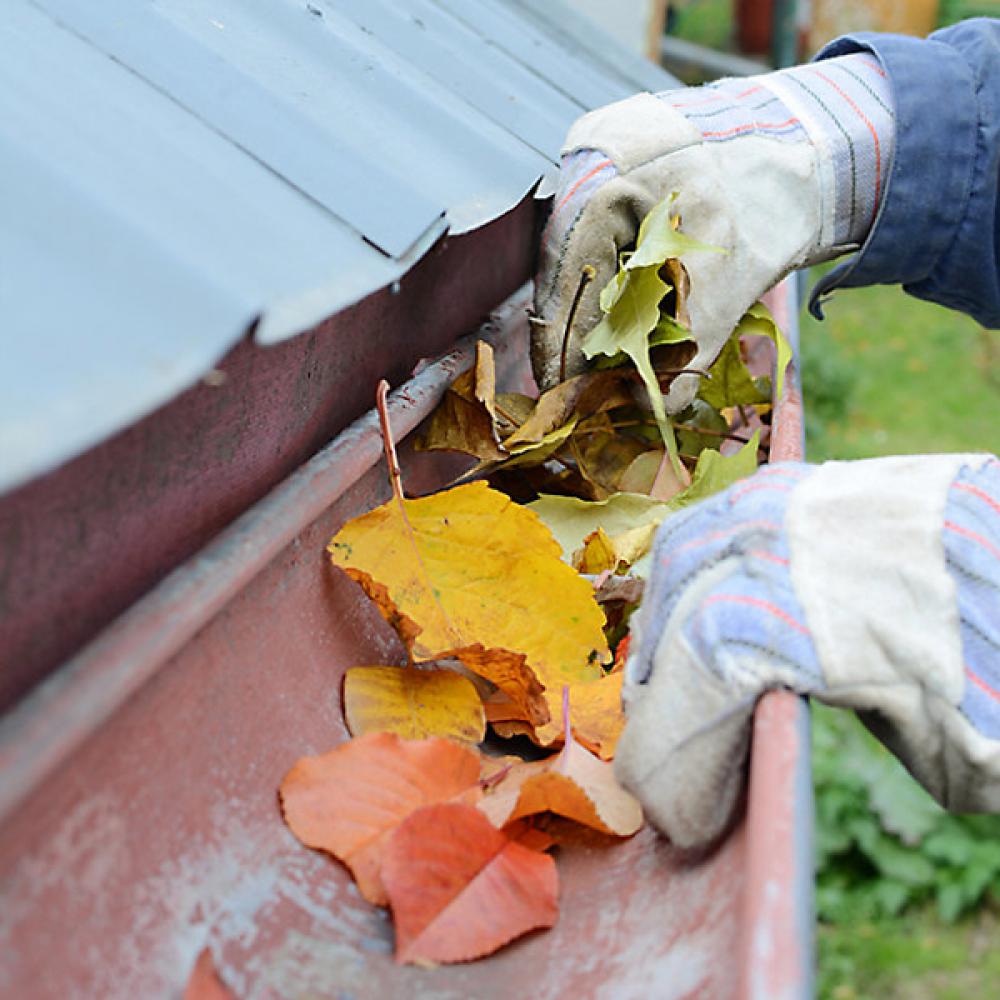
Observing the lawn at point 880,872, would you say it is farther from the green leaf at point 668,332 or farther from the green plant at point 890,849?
the green leaf at point 668,332

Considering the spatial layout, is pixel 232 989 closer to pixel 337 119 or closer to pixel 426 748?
pixel 426 748

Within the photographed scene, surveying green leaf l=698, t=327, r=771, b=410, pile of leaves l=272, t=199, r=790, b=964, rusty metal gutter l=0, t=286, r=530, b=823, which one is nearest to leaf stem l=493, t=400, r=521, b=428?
pile of leaves l=272, t=199, r=790, b=964

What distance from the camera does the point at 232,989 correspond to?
28.0 inches

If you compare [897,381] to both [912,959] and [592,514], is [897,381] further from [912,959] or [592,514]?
[592,514]

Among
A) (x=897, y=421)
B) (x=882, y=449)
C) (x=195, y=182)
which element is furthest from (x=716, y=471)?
(x=897, y=421)

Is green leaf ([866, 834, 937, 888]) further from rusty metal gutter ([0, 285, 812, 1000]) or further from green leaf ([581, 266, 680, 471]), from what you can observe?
rusty metal gutter ([0, 285, 812, 1000])

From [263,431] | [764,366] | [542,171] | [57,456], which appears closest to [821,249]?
[542,171]

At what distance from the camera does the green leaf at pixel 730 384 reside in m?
1.39

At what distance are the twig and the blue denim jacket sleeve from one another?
16.3 inches

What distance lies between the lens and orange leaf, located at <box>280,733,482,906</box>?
814 mm

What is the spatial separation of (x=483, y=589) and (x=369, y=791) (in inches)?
9.0

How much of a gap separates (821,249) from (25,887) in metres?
1.07

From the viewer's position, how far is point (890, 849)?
2.97 metres

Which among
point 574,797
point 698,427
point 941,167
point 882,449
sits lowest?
point 882,449
